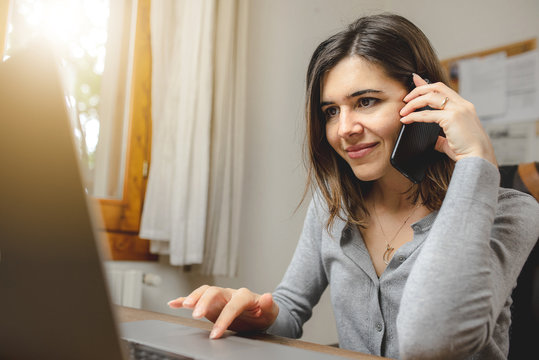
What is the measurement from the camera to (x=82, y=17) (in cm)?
174

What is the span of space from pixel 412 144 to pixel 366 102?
165 mm

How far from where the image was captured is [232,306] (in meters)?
0.68

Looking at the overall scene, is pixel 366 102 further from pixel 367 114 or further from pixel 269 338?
pixel 269 338

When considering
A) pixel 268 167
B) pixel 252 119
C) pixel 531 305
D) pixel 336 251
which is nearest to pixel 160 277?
pixel 268 167

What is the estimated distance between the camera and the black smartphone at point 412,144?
2.95 feet

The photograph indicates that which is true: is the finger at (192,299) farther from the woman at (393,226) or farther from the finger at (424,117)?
the finger at (424,117)

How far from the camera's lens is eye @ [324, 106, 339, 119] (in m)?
1.08

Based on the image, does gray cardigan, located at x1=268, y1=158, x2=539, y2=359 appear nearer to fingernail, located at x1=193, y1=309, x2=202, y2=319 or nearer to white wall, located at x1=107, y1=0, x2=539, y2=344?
fingernail, located at x1=193, y1=309, x2=202, y2=319

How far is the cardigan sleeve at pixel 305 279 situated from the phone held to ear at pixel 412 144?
0.29m

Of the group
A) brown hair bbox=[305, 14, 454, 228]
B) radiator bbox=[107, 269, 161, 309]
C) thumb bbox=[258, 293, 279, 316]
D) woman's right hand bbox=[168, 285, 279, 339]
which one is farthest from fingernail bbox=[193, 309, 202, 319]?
radiator bbox=[107, 269, 161, 309]

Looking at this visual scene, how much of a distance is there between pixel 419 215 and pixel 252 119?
1.40 m

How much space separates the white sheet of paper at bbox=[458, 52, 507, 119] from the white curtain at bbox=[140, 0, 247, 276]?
3.75 ft

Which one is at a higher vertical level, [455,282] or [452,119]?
[452,119]

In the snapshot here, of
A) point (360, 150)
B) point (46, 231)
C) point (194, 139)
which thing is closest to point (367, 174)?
point (360, 150)
